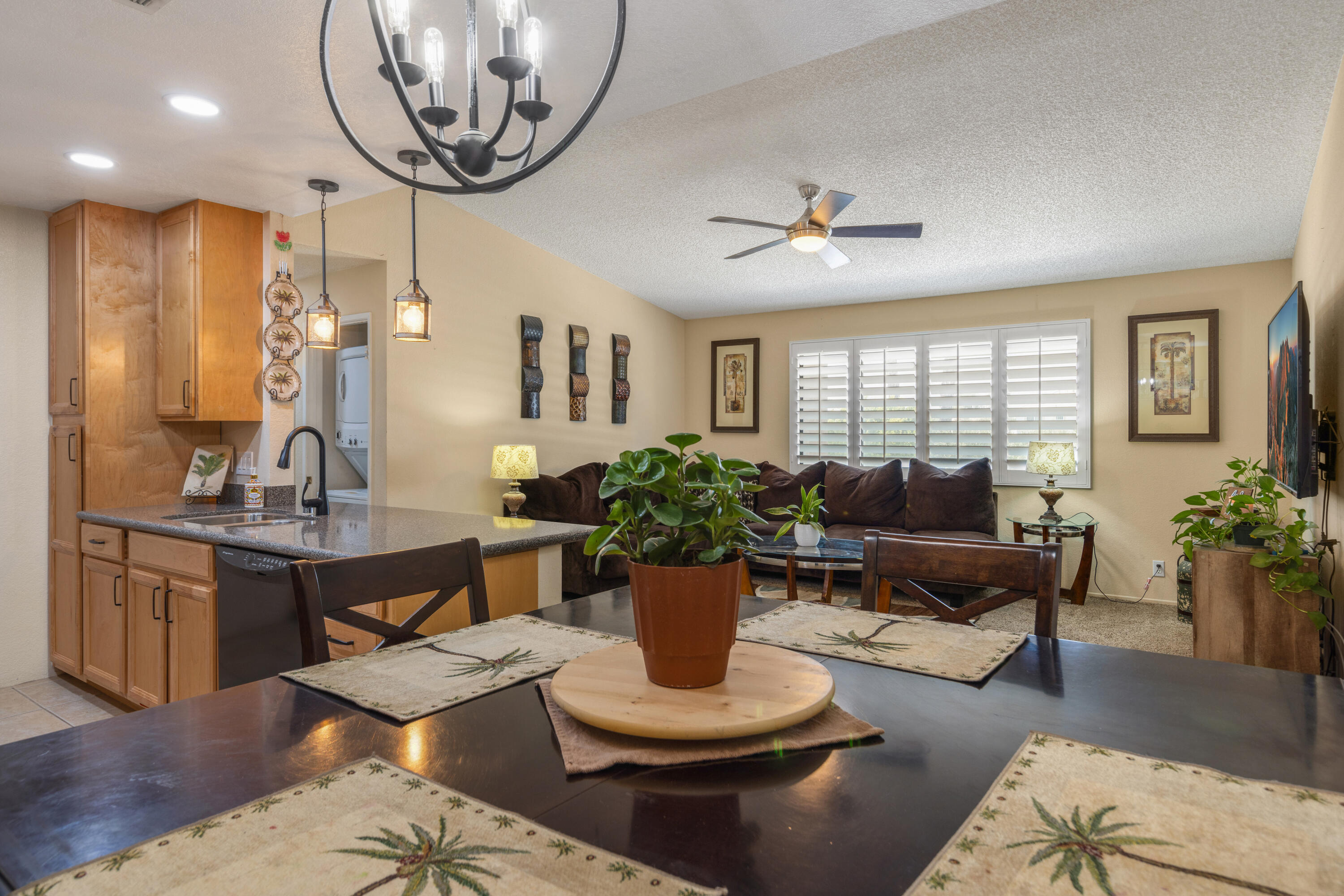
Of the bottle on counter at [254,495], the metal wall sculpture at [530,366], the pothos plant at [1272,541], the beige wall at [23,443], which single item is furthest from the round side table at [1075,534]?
the beige wall at [23,443]

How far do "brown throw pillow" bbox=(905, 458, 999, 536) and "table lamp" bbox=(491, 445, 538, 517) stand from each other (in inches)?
112

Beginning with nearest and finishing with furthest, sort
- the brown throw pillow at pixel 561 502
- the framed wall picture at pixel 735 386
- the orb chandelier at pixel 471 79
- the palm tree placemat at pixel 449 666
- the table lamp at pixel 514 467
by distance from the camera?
the palm tree placemat at pixel 449 666, the orb chandelier at pixel 471 79, the table lamp at pixel 514 467, the brown throw pillow at pixel 561 502, the framed wall picture at pixel 735 386

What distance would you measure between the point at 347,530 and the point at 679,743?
2190mm

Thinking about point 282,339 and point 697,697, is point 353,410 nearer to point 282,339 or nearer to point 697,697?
point 282,339

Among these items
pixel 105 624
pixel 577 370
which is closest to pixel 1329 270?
pixel 577 370

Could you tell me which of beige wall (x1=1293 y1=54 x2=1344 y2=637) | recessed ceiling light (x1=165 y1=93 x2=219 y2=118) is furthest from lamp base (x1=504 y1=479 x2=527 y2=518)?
beige wall (x1=1293 y1=54 x2=1344 y2=637)

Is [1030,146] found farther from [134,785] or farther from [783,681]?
[134,785]

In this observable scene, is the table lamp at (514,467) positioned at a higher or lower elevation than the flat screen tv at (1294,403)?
lower

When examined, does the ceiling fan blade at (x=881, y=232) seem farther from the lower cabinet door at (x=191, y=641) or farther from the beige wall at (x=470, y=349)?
the lower cabinet door at (x=191, y=641)

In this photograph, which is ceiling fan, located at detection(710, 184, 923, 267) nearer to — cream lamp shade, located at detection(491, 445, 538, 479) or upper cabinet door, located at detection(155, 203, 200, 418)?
cream lamp shade, located at detection(491, 445, 538, 479)

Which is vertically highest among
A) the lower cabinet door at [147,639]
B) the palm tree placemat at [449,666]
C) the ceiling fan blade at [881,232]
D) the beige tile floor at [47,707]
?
the ceiling fan blade at [881,232]

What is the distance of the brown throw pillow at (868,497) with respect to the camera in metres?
5.60

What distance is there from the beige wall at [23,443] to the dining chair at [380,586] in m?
3.19

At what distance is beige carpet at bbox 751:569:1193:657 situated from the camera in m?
4.05
